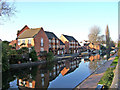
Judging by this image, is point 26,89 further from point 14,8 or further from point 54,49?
point 54,49

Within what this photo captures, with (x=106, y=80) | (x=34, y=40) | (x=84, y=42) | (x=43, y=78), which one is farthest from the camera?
(x=84, y=42)

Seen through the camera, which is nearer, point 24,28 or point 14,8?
point 14,8

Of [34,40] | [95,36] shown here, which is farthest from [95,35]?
[34,40]

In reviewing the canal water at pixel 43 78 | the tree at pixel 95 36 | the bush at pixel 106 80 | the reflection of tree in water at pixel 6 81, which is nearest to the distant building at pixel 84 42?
the tree at pixel 95 36

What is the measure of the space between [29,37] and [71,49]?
27.5m

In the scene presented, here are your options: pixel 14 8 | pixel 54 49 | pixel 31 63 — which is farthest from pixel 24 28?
pixel 14 8

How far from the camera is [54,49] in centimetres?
4234

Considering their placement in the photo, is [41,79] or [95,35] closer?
[41,79]

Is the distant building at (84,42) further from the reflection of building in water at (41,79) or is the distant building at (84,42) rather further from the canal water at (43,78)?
the reflection of building in water at (41,79)

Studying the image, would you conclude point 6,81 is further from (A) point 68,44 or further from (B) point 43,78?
(A) point 68,44

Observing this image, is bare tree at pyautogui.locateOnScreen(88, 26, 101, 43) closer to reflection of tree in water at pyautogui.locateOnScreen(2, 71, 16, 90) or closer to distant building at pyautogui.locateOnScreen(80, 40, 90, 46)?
distant building at pyautogui.locateOnScreen(80, 40, 90, 46)

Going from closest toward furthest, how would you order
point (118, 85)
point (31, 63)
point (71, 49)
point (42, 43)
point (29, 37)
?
1. point (118, 85)
2. point (31, 63)
3. point (29, 37)
4. point (42, 43)
5. point (71, 49)

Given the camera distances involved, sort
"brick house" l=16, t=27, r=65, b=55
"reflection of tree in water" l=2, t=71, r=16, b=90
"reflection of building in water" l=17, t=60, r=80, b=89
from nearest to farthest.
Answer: "reflection of tree in water" l=2, t=71, r=16, b=90
"reflection of building in water" l=17, t=60, r=80, b=89
"brick house" l=16, t=27, r=65, b=55

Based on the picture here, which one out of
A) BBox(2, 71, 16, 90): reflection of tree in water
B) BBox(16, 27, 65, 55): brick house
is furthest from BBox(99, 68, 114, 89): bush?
BBox(16, 27, 65, 55): brick house
